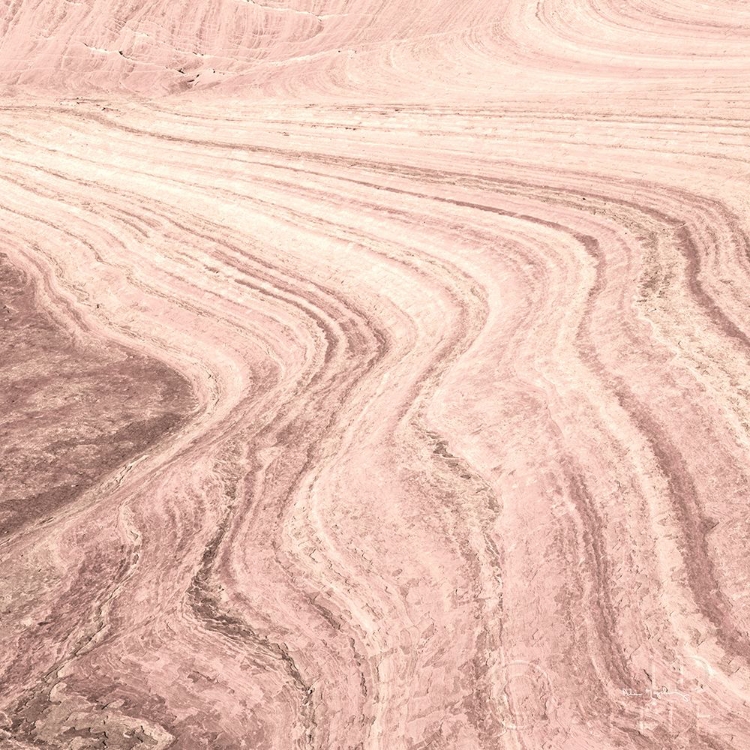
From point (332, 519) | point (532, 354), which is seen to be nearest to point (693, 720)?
point (332, 519)

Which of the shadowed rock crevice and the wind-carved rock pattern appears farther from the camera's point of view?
the shadowed rock crevice

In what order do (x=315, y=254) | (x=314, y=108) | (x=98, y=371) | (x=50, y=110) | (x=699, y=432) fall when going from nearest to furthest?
(x=699, y=432)
(x=98, y=371)
(x=315, y=254)
(x=314, y=108)
(x=50, y=110)

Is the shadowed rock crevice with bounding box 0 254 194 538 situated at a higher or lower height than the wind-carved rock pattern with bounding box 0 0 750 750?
lower

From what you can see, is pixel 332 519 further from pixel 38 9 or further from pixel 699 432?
pixel 38 9

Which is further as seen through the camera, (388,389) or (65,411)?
(65,411)

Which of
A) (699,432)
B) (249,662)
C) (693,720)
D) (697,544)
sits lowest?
(249,662)

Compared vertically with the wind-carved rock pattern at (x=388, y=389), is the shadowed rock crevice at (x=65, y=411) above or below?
below

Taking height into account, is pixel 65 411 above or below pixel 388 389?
below

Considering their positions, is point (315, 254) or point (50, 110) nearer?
point (315, 254)
